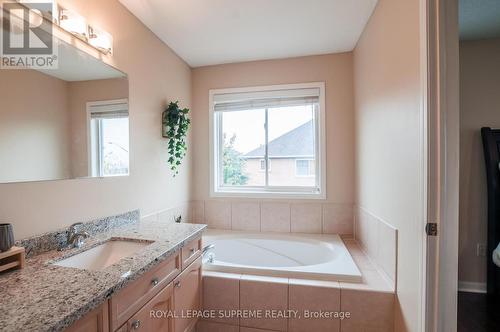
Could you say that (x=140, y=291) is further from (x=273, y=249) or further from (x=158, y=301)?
(x=273, y=249)

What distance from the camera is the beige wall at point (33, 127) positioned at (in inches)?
38.2

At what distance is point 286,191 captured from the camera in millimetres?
2602

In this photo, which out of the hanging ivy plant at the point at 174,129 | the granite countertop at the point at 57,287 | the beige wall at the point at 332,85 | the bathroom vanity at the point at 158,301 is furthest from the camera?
the beige wall at the point at 332,85

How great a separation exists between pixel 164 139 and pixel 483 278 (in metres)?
3.34

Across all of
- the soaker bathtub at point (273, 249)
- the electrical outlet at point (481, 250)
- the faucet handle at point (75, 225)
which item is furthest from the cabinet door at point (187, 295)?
the electrical outlet at point (481, 250)

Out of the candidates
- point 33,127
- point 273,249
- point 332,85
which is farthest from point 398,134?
point 33,127

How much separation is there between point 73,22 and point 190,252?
149 cm

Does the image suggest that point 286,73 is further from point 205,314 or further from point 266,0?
point 205,314

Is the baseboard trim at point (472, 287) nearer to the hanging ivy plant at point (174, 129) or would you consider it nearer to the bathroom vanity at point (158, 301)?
the bathroom vanity at point (158, 301)

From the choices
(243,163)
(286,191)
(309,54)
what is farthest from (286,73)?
(286,191)

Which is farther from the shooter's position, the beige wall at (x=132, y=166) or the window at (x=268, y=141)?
the window at (x=268, y=141)

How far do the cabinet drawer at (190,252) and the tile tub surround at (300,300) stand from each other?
0.78 feet

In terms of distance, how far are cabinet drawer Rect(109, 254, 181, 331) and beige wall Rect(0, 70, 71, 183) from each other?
710mm

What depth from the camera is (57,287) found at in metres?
0.78
